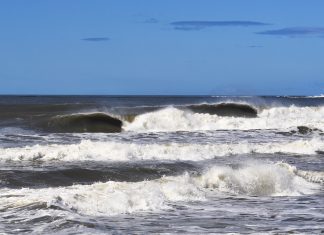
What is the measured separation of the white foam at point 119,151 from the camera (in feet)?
60.2

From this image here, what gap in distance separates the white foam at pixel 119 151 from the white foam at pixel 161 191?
14.8 feet

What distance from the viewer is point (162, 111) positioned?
116 ft

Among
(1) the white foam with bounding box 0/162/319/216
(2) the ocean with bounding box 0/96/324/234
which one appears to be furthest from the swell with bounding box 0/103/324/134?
(1) the white foam with bounding box 0/162/319/216

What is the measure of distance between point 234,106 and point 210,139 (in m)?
16.9

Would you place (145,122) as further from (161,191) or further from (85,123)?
(161,191)

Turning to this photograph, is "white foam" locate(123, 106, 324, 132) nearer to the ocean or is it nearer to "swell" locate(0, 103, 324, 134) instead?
"swell" locate(0, 103, 324, 134)

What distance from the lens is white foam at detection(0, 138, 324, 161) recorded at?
722 inches

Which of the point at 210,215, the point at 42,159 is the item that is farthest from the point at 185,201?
the point at 42,159

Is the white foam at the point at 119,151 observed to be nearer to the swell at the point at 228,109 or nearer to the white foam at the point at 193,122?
the white foam at the point at 193,122

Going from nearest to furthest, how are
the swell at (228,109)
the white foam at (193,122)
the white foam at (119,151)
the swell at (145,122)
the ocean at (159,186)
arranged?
the ocean at (159,186) → the white foam at (119,151) → the swell at (145,122) → the white foam at (193,122) → the swell at (228,109)

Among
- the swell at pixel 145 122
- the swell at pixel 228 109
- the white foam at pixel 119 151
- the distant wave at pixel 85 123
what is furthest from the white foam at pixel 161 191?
the swell at pixel 228 109

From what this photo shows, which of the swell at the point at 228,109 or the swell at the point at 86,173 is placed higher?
the swell at the point at 228,109

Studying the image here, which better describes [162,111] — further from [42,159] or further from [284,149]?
[42,159]

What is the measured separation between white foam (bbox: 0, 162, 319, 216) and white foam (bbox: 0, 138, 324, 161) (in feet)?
14.8
